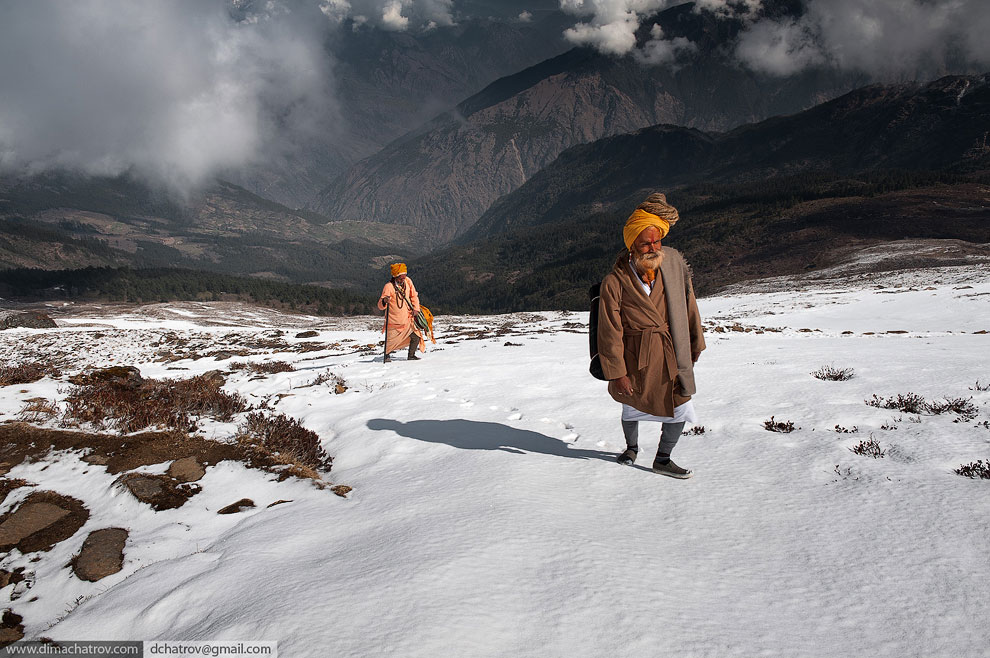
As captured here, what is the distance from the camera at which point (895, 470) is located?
12.1ft

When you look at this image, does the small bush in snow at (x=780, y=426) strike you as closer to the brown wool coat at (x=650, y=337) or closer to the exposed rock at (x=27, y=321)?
the brown wool coat at (x=650, y=337)

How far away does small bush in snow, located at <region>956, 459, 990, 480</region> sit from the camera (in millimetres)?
3402

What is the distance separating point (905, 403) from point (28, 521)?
876cm

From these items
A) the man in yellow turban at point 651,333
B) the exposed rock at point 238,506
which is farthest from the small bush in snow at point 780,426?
the exposed rock at point 238,506

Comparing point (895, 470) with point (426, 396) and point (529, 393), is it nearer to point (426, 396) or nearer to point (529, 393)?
point (529, 393)

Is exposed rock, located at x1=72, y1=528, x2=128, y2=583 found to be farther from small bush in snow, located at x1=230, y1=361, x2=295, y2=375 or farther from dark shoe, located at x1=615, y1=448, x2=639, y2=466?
small bush in snow, located at x1=230, y1=361, x2=295, y2=375

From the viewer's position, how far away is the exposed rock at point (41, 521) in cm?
348

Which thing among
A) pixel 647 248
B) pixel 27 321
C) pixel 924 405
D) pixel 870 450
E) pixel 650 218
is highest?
pixel 27 321

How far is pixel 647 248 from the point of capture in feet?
14.0

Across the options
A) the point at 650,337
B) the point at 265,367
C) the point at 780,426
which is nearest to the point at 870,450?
the point at 780,426

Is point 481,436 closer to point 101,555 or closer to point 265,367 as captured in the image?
point 101,555

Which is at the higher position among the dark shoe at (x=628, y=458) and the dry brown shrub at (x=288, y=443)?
the dry brown shrub at (x=288, y=443)

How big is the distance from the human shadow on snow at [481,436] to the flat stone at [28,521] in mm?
3246

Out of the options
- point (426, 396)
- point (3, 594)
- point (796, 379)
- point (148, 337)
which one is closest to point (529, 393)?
point (426, 396)
